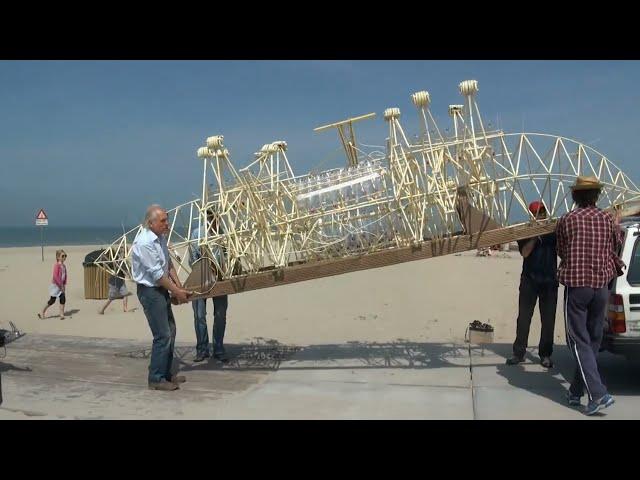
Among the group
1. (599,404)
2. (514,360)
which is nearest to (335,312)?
(514,360)

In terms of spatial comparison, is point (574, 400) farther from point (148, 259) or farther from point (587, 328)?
point (148, 259)

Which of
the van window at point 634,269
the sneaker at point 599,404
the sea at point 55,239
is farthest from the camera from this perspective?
the sea at point 55,239

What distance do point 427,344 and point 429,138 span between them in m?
3.69

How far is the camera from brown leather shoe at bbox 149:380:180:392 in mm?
Result: 6422

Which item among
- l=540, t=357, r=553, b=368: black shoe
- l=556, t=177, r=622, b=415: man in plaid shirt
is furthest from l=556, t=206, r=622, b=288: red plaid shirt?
l=540, t=357, r=553, b=368: black shoe

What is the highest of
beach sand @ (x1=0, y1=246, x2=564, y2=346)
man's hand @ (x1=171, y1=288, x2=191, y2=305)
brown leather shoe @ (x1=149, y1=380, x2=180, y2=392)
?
man's hand @ (x1=171, y1=288, x2=191, y2=305)

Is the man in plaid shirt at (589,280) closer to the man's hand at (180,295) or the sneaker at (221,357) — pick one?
the man's hand at (180,295)

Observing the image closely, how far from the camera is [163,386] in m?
6.43

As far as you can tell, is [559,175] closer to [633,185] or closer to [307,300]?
[633,185]

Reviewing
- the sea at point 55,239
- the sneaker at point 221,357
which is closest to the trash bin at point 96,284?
the sneaker at point 221,357

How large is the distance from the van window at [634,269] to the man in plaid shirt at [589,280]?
531 mm

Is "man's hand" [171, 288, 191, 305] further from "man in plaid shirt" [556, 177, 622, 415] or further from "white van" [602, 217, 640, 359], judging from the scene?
"white van" [602, 217, 640, 359]

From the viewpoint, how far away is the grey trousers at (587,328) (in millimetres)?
5297

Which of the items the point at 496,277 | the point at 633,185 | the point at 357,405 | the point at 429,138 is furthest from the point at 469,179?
the point at 496,277
